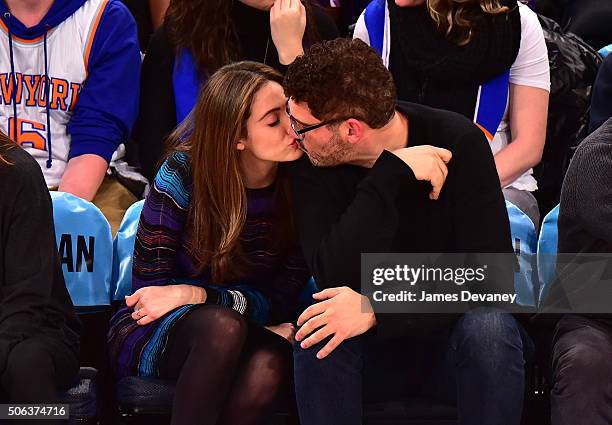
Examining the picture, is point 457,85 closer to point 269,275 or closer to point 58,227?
point 269,275

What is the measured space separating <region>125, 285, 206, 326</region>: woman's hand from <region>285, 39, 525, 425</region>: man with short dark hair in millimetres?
339

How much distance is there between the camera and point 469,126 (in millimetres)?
2828

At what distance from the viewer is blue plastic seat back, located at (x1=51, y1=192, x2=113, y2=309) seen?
3105mm

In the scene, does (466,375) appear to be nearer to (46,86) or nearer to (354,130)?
(354,130)

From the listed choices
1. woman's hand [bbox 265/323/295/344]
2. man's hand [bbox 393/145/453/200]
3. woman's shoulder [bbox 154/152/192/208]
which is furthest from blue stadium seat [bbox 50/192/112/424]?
man's hand [bbox 393/145/453/200]

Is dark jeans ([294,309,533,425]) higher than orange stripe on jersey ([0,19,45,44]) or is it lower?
lower

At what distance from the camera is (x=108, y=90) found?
357 cm

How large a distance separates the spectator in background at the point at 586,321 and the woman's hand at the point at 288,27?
0.91m

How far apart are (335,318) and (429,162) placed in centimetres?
44

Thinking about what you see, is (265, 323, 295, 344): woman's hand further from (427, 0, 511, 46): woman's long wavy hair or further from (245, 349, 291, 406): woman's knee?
(427, 0, 511, 46): woman's long wavy hair

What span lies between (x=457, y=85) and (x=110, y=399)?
1397 millimetres

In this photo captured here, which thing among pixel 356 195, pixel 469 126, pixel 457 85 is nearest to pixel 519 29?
pixel 457 85

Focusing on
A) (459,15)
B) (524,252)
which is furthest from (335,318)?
(459,15)

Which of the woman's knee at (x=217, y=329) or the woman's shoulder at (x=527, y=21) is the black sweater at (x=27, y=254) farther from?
the woman's shoulder at (x=527, y=21)
